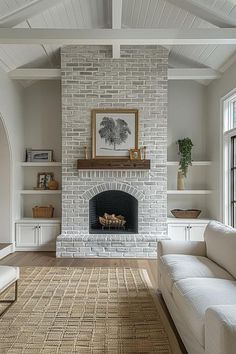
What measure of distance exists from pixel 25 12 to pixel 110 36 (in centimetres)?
124

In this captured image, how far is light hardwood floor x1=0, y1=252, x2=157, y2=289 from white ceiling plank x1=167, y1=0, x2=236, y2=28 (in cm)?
347

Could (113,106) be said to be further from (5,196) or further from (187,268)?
(187,268)

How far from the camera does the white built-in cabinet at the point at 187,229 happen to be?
20.8 ft

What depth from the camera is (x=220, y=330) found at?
1785mm

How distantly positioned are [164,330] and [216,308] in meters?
1.22

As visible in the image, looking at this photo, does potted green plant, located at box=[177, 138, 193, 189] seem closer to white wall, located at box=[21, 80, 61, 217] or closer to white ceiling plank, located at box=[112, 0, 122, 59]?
white ceiling plank, located at box=[112, 0, 122, 59]

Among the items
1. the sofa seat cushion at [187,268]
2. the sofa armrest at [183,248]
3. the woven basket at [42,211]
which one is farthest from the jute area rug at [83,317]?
the woven basket at [42,211]

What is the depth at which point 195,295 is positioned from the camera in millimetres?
2492

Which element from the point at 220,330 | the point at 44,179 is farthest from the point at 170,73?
the point at 220,330

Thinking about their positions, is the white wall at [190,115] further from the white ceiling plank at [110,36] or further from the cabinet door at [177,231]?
the white ceiling plank at [110,36]

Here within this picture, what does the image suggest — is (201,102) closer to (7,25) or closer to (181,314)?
(7,25)

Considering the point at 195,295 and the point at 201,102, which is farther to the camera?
the point at 201,102

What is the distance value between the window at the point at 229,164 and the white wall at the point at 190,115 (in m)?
1.03

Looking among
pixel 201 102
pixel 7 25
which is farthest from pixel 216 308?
pixel 201 102
